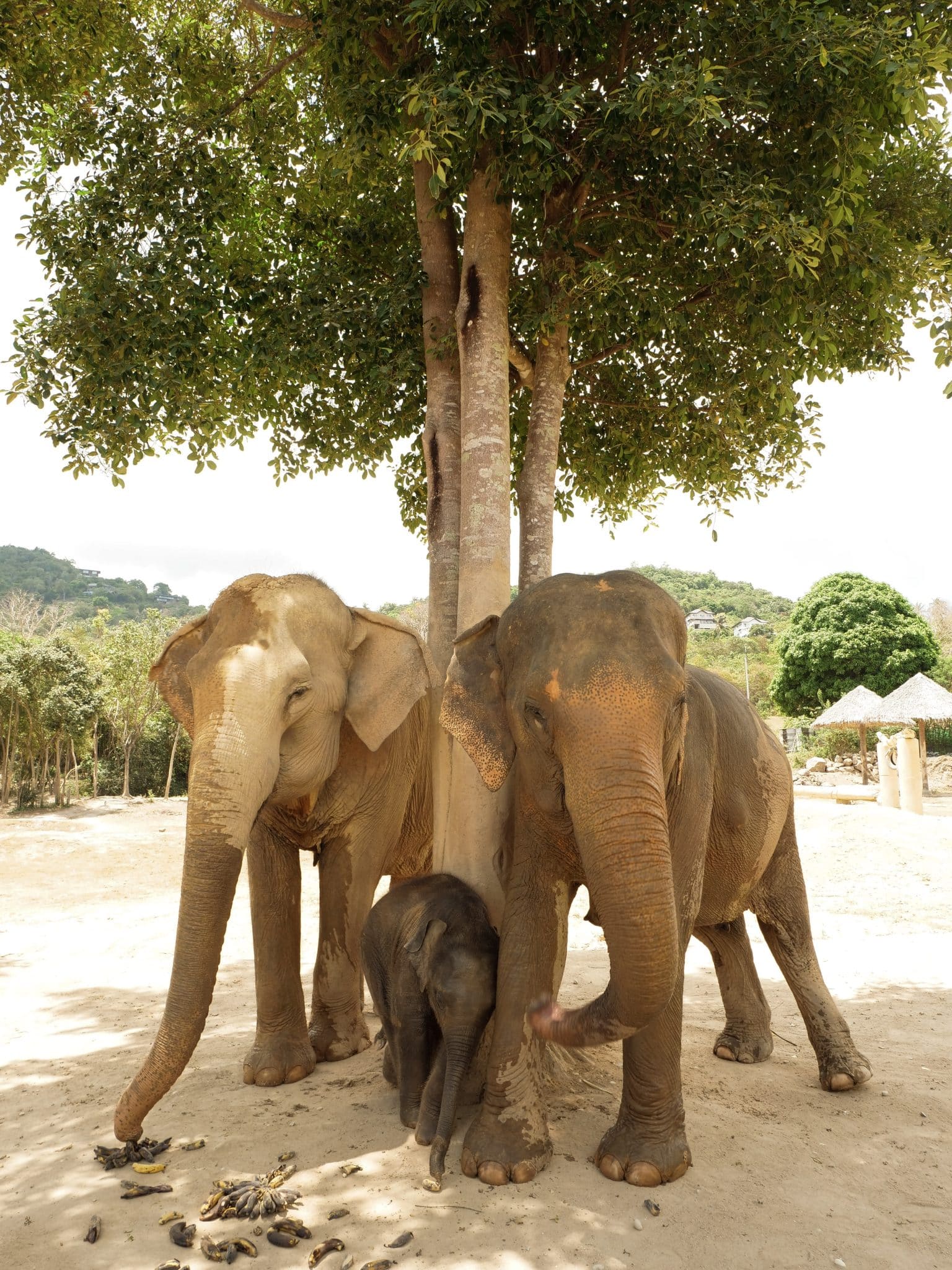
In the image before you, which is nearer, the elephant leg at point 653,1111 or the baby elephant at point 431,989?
the elephant leg at point 653,1111

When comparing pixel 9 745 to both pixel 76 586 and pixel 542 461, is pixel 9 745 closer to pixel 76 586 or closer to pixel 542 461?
pixel 542 461

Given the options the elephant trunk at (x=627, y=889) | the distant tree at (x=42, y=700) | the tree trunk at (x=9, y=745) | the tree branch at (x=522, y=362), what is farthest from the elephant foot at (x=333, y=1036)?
the tree trunk at (x=9, y=745)

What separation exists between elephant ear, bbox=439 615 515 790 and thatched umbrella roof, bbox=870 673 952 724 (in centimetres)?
2762

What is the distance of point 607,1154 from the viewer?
406cm

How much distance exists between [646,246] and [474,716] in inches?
227

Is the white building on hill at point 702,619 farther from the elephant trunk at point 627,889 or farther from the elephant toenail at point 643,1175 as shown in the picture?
the elephant trunk at point 627,889

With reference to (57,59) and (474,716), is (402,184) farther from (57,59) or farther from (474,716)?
(474,716)

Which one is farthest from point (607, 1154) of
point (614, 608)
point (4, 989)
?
point (4, 989)

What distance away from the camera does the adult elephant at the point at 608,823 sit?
11.3ft

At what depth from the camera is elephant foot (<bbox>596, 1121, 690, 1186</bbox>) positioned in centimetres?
396

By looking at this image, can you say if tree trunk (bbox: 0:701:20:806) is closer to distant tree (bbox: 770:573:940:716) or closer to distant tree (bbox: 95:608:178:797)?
distant tree (bbox: 95:608:178:797)

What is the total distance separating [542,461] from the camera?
732 cm

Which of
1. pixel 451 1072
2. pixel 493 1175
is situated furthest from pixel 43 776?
pixel 493 1175

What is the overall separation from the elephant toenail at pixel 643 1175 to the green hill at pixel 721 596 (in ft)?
371
